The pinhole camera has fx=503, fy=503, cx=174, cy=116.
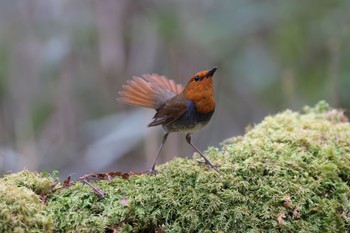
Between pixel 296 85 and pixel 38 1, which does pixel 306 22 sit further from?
pixel 38 1

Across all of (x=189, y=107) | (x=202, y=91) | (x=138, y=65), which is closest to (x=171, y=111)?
(x=189, y=107)

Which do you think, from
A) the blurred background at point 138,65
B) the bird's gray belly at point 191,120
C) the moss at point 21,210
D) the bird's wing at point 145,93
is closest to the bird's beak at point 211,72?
the bird's gray belly at point 191,120

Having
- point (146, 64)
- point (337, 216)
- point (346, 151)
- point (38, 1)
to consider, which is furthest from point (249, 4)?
point (337, 216)

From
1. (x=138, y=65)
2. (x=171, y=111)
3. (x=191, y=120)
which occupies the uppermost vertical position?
(x=138, y=65)

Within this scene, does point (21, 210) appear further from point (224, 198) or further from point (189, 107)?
point (189, 107)

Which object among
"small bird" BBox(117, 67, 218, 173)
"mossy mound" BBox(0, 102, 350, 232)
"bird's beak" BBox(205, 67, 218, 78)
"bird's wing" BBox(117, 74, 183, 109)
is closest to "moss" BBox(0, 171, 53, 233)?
"mossy mound" BBox(0, 102, 350, 232)

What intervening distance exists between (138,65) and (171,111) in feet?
14.6

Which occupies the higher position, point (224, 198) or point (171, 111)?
point (171, 111)

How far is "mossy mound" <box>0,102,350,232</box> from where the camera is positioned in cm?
210

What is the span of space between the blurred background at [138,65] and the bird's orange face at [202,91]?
109 inches

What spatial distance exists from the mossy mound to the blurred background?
3.08 meters

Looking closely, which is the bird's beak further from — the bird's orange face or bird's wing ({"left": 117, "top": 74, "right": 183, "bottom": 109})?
bird's wing ({"left": 117, "top": 74, "right": 183, "bottom": 109})

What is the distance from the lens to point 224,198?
2.27 m

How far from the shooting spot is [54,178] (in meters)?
2.35
